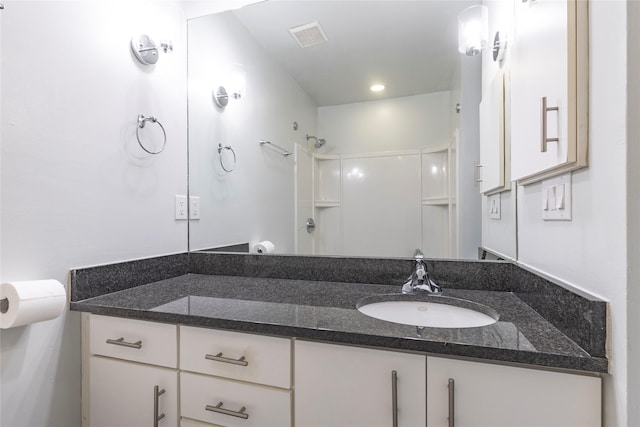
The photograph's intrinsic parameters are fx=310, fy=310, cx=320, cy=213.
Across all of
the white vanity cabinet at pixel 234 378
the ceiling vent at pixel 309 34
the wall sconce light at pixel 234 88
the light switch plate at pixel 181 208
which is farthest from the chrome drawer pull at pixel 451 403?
the wall sconce light at pixel 234 88

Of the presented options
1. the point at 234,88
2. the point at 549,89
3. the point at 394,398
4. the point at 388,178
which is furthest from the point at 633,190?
the point at 234,88

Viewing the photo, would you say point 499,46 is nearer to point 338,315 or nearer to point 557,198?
point 557,198

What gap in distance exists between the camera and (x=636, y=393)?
0.55m

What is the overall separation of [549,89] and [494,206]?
2.00 ft

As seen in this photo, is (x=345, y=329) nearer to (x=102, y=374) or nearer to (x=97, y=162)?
(x=102, y=374)

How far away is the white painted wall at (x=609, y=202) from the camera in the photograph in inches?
21.8

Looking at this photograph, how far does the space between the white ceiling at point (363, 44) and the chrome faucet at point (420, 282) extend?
783 mm

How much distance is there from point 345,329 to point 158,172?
1201mm

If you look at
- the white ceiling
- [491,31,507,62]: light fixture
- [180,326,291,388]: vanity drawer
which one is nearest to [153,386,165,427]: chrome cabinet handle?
[180,326,291,388]: vanity drawer

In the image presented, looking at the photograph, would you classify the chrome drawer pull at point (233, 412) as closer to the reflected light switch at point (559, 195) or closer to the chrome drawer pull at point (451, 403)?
the chrome drawer pull at point (451, 403)

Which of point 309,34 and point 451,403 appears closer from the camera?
point 451,403

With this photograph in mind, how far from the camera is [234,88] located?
5.82ft

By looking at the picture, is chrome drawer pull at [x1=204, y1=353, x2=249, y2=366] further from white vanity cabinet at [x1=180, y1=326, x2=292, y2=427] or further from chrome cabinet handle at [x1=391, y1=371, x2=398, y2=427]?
chrome cabinet handle at [x1=391, y1=371, x2=398, y2=427]

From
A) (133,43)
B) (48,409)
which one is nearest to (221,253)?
(48,409)
